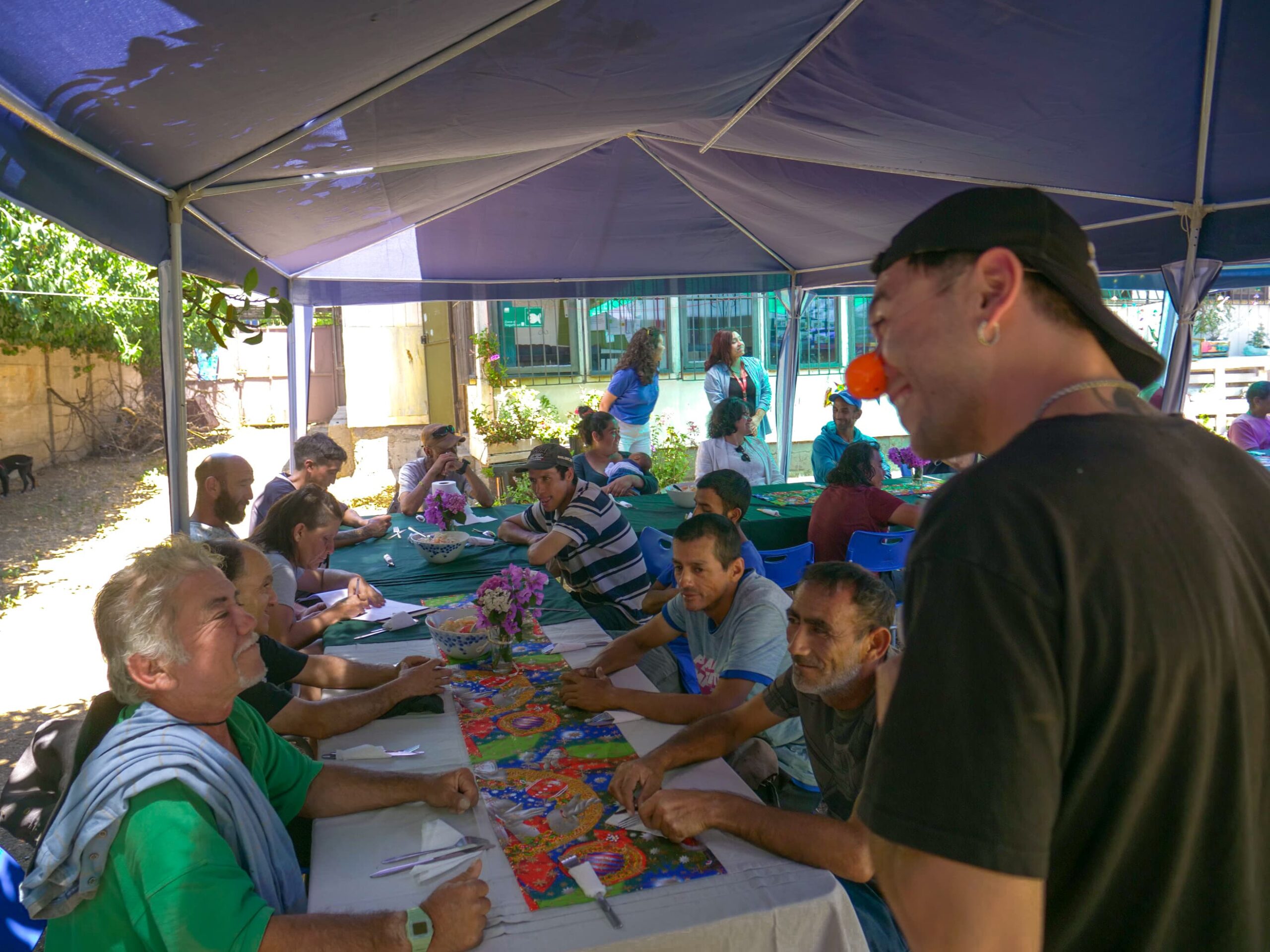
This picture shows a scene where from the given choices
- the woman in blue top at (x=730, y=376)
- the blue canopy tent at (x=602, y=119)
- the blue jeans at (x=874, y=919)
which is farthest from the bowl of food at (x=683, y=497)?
the blue jeans at (x=874, y=919)

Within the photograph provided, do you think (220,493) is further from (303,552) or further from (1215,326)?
(1215,326)

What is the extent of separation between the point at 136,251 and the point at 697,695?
2.65 m

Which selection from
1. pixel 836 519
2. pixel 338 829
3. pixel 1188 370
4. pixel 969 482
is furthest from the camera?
pixel 1188 370

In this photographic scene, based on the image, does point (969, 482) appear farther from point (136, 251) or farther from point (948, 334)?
point (136, 251)

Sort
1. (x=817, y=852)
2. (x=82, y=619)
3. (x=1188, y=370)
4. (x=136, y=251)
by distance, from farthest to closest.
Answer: (x=82, y=619) < (x=1188, y=370) < (x=136, y=251) < (x=817, y=852)

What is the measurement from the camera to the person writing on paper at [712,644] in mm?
2434

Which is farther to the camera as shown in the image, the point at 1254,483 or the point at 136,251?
the point at 136,251

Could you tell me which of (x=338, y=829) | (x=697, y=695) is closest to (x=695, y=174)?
(x=697, y=695)

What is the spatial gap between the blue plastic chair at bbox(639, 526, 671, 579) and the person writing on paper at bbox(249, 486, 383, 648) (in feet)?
4.72

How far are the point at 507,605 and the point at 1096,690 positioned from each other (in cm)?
225

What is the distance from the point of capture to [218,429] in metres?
18.7

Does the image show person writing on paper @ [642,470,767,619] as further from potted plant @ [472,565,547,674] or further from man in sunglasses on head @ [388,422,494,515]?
man in sunglasses on head @ [388,422,494,515]

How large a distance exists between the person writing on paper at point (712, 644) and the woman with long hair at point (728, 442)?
3.13 meters

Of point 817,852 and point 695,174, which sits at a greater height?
point 695,174
